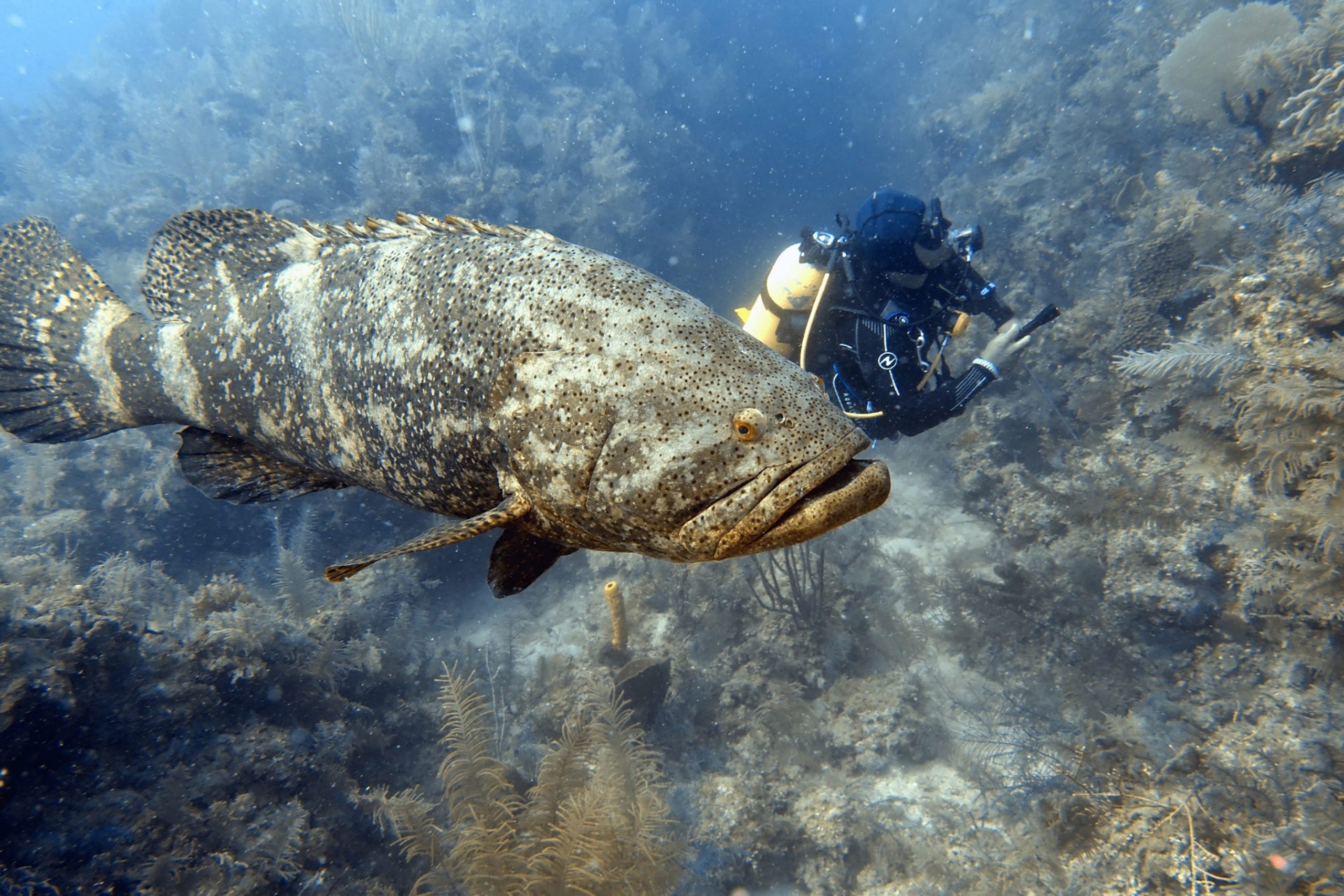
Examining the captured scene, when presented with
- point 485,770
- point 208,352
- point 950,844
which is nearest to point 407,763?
point 485,770

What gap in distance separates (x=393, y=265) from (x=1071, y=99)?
847 inches

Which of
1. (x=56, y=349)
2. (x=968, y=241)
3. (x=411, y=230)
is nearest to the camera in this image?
(x=411, y=230)

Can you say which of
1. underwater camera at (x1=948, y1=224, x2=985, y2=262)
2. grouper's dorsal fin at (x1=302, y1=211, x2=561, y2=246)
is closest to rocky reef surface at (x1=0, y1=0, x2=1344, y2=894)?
underwater camera at (x1=948, y1=224, x2=985, y2=262)

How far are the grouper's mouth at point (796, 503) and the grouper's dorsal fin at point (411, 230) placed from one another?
1.40 metres

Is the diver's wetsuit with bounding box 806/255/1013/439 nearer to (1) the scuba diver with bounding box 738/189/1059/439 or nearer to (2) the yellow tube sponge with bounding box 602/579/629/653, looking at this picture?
(1) the scuba diver with bounding box 738/189/1059/439

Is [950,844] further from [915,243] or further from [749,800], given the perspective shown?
[915,243]

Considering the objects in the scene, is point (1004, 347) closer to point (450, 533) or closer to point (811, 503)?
point (811, 503)

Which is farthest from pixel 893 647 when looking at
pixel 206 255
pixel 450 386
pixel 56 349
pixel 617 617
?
pixel 56 349

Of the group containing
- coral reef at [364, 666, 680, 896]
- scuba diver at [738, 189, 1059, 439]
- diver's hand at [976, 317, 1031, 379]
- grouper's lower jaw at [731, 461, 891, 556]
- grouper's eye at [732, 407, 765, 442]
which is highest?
scuba diver at [738, 189, 1059, 439]

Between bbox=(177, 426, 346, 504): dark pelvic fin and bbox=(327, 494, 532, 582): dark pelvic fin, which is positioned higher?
bbox=(177, 426, 346, 504): dark pelvic fin

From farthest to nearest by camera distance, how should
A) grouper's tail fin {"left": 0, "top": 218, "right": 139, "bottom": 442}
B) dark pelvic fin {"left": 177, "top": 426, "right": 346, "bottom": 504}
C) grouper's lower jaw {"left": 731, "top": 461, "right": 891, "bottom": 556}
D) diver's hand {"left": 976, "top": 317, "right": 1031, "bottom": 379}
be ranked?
diver's hand {"left": 976, "top": 317, "right": 1031, "bottom": 379}, grouper's tail fin {"left": 0, "top": 218, "right": 139, "bottom": 442}, dark pelvic fin {"left": 177, "top": 426, "right": 346, "bottom": 504}, grouper's lower jaw {"left": 731, "top": 461, "right": 891, "bottom": 556}

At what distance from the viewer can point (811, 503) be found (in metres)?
1.62

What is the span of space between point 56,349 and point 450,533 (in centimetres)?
352

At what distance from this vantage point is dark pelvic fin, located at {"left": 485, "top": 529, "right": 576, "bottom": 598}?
7.47 feet
